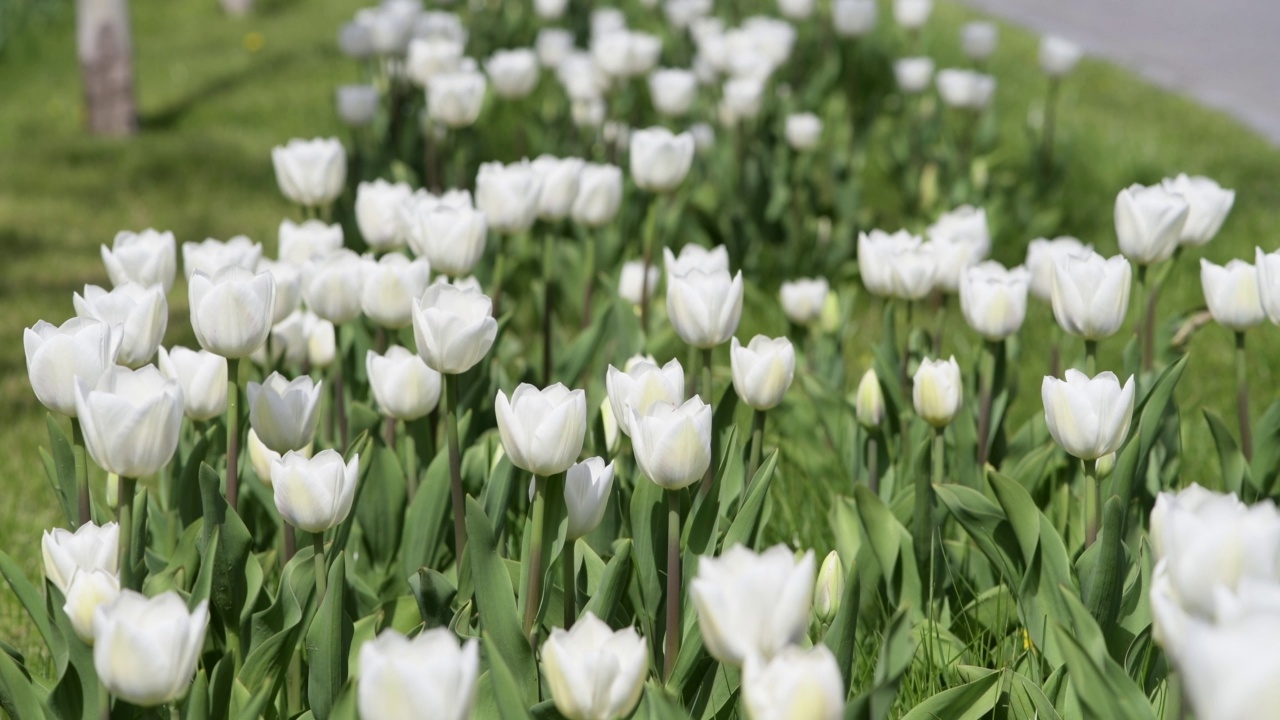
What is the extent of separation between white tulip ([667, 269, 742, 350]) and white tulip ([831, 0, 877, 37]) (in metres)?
3.67

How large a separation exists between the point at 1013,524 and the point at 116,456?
120cm

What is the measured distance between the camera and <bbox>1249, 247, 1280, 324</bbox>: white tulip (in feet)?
6.51

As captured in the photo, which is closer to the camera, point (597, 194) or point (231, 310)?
point (231, 310)

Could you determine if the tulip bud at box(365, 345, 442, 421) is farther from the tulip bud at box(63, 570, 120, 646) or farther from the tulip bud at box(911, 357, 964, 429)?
the tulip bud at box(911, 357, 964, 429)

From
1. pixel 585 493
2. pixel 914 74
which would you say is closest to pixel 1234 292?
pixel 585 493

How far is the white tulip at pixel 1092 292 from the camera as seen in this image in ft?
6.37

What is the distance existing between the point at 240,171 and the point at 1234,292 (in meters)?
4.86

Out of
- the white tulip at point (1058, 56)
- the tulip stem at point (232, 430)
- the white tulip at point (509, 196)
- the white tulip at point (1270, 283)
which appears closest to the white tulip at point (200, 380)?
the tulip stem at point (232, 430)

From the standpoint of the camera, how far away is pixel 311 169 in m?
2.85

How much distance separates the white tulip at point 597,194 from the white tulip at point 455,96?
1.84ft

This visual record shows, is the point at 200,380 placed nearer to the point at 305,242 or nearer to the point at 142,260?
the point at 142,260

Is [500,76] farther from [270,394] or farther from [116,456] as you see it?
[116,456]

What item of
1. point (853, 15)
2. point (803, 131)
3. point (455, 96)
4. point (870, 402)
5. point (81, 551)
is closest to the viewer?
point (81, 551)

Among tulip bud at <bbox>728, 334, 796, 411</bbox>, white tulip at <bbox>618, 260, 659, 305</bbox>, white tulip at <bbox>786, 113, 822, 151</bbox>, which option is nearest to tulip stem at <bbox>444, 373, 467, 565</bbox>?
tulip bud at <bbox>728, 334, 796, 411</bbox>
